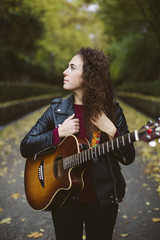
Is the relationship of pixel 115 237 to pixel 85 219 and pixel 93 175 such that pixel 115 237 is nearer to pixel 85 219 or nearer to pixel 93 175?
pixel 85 219

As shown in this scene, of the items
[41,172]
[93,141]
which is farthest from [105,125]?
[41,172]

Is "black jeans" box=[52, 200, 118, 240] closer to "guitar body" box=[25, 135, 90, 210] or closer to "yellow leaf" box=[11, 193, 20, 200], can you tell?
"guitar body" box=[25, 135, 90, 210]

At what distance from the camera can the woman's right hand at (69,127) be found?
73.4 inches

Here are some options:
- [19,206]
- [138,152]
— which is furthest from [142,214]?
[138,152]

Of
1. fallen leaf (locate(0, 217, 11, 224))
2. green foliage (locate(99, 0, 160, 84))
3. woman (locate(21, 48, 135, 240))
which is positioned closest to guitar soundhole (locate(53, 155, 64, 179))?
woman (locate(21, 48, 135, 240))

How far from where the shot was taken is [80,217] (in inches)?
76.9

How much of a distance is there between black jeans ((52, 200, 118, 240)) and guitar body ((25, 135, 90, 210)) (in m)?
0.08

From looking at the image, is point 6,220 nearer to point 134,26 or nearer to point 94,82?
point 94,82

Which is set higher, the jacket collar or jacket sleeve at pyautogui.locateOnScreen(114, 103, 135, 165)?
the jacket collar

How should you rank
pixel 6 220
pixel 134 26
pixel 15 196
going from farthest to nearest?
pixel 134 26, pixel 15 196, pixel 6 220

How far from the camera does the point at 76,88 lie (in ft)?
6.39

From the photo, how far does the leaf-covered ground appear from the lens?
3.41m

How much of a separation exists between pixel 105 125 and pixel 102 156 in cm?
24

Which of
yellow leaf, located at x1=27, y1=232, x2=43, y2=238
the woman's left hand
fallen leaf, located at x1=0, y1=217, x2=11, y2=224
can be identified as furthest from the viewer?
fallen leaf, located at x1=0, y1=217, x2=11, y2=224
